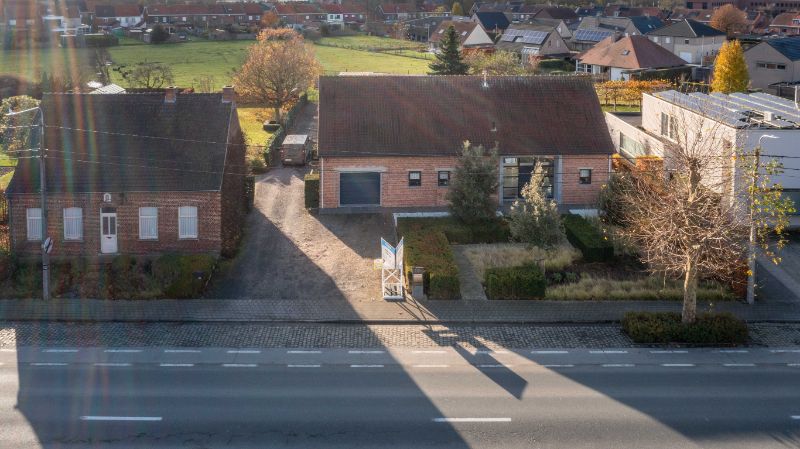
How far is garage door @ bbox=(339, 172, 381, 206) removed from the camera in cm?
3822

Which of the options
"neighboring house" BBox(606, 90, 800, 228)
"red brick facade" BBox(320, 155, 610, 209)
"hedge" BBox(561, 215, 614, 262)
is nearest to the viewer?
"hedge" BBox(561, 215, 614, 262)

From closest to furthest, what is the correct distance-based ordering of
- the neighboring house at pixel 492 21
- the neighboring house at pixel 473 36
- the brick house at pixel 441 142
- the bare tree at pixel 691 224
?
the bare tree at pixel 691 224, the brick house at pixel 441 142, the neighboring house at pixel 473 36, the neighboring house at pixel 492 21

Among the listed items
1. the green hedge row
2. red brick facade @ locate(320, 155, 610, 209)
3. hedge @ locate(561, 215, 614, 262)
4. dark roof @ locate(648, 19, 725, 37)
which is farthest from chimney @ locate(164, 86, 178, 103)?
dark roof @ locate(648, 19, 725, 37)

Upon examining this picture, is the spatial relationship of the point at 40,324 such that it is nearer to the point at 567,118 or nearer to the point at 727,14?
the point at 567,118

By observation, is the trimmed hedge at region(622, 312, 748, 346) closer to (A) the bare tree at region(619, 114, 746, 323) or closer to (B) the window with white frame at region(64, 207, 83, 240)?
(A) the bare tree at region(619, 114, 746, 323)

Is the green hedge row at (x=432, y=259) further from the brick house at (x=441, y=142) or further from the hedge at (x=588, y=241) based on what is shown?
the hedge at (x=588, y=241)

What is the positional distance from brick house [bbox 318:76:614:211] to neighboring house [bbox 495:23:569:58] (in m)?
59.0

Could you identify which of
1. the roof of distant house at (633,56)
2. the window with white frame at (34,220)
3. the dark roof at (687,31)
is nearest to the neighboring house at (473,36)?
the dark roof at (687,31)

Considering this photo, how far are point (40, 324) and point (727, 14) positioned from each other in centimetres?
11557

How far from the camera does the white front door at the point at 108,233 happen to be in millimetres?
32156

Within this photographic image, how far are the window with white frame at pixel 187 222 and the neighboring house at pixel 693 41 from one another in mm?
77256

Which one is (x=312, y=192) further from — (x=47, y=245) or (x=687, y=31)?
(x=687, y=31)

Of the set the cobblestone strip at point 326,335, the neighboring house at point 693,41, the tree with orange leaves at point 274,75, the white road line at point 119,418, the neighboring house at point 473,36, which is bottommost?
the white road line at point 119,418

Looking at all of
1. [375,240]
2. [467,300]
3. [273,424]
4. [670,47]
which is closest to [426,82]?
[375,240]
